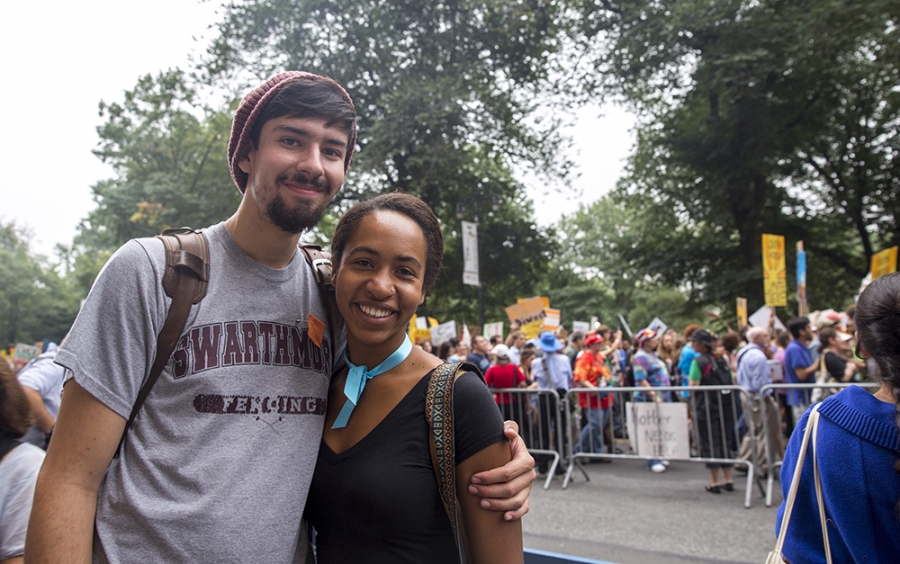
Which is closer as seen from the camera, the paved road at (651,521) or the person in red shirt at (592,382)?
the paved road at (651,521)

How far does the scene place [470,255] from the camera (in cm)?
1566

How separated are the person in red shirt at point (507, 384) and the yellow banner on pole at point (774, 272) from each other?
593 centimetres

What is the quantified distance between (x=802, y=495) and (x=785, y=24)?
20405 mm

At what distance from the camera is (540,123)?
2038 cm

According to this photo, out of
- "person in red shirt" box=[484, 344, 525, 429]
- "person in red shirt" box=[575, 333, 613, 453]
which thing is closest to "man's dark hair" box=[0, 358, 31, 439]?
"person in red shirt" box=[484, 344, 525, 429]

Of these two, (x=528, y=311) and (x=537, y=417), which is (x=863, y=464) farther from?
(x=528, y=311)

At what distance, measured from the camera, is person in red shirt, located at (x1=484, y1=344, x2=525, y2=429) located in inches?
352

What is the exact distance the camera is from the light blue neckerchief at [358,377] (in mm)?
1703

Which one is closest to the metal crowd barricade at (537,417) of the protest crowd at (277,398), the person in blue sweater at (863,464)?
the person in blue sweater at (863,464)

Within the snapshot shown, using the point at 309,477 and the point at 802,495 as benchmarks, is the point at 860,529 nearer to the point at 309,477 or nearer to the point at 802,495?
the point at 802,495

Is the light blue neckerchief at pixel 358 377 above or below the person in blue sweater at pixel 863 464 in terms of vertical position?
above

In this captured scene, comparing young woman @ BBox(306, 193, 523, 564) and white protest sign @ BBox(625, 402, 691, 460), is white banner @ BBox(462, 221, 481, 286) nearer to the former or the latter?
white protest sign @ BBox(625, 402, 691, 460)

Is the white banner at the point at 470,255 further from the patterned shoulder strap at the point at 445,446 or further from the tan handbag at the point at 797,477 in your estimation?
the patterned shoulder strap at the point at 445,446

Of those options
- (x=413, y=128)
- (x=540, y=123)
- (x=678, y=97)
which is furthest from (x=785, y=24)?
(x=413, y=128)
